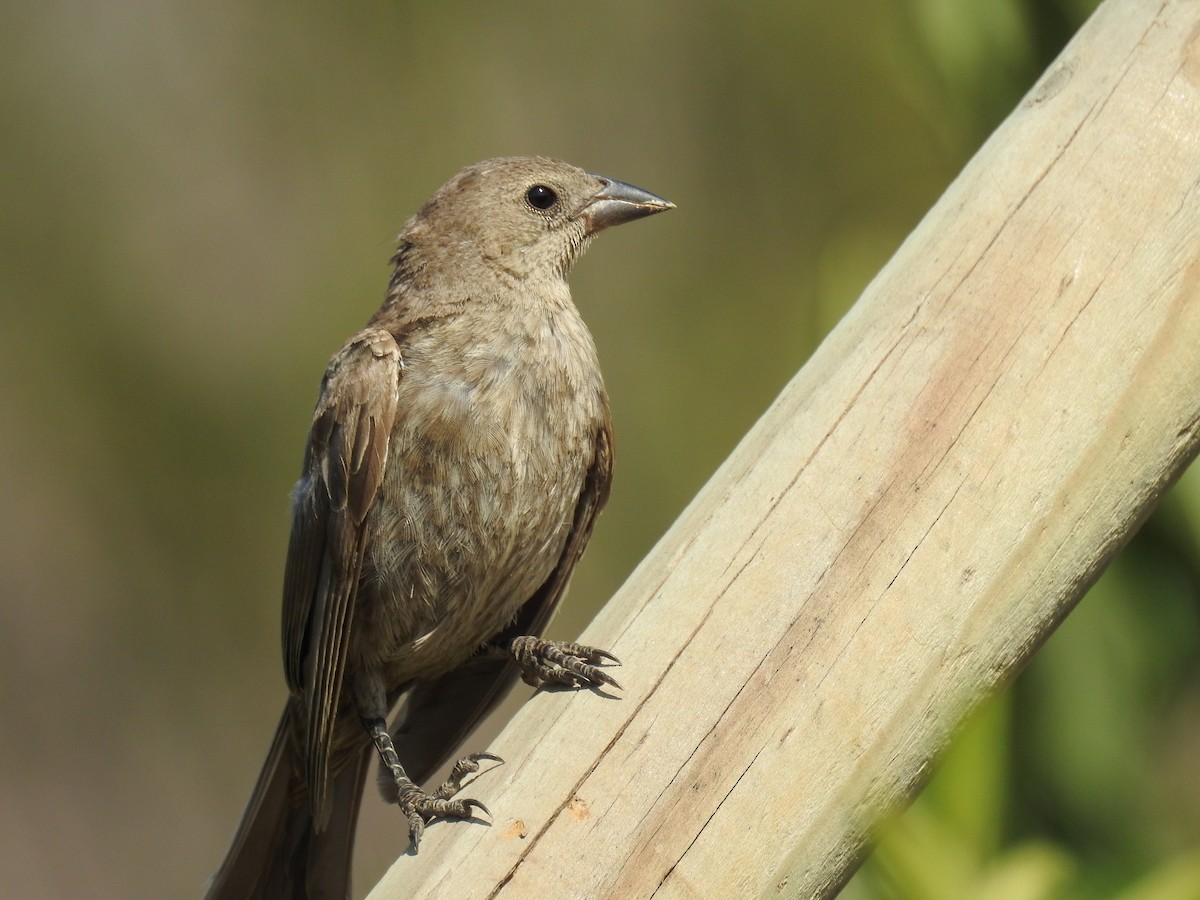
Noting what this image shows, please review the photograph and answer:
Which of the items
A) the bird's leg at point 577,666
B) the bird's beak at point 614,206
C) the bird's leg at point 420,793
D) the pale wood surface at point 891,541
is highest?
the bird's beak at point 614,206

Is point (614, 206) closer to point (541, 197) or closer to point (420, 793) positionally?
point (541, 197)

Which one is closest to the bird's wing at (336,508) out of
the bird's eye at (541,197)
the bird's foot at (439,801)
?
the bird's foot at (439,801)

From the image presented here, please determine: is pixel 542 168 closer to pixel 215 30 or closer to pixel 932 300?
pixel 932 300

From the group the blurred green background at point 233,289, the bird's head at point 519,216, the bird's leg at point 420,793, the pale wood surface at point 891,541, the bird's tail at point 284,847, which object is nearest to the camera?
the pale wood surface at point 891,541

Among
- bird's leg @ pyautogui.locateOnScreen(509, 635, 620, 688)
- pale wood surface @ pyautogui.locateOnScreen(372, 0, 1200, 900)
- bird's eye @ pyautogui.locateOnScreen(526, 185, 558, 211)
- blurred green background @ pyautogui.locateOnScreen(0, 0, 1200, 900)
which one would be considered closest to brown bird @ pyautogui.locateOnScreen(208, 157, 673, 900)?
bird's eye @ pyautogui.locateOnScreen(526, 185, 558, 211)

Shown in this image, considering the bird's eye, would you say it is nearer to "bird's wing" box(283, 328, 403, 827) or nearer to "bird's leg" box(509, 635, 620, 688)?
"bird's wing" box(283, 328, 403, 827)

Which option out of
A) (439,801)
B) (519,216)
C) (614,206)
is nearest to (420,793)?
(439,801)

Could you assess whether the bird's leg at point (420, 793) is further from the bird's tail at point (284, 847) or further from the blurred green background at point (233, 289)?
the blurred green background at point (233, 289)
